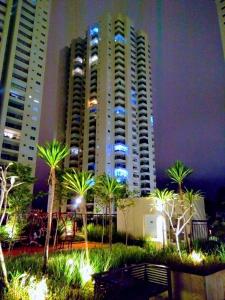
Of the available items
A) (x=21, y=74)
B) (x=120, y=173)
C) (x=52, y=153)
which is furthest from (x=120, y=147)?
(x=52, y=153)

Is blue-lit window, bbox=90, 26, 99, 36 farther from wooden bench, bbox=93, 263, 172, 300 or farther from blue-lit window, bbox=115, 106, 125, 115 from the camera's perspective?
wooden bench, bbox=93, 263, 172, 300

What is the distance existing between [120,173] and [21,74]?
105 feet

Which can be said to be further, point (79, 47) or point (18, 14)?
point (79, 47)

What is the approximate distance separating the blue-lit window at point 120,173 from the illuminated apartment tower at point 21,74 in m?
20.0

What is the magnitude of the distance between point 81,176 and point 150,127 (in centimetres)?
6429

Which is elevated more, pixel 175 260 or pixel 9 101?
pixel 9 101

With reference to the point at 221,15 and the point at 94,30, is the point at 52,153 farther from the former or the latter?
the point at 94,30

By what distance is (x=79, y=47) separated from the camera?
8175cm

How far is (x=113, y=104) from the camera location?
6600 cm

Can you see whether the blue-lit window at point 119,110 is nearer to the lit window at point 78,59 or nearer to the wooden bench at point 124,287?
the lit window at point 78,59

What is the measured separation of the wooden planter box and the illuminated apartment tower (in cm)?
4207

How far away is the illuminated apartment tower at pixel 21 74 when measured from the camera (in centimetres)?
4612

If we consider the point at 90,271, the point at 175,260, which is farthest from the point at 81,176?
the point at 175,260

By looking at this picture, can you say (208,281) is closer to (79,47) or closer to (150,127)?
(150,127)
